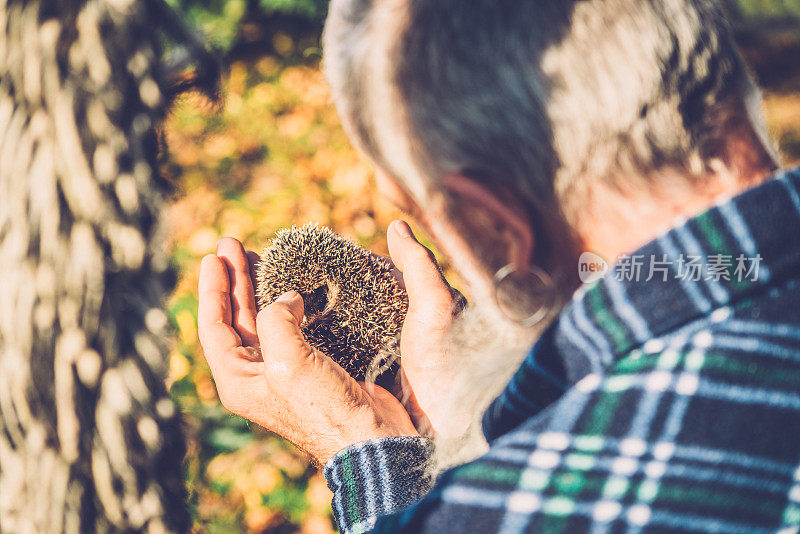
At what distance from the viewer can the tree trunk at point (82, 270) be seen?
1.66 metres

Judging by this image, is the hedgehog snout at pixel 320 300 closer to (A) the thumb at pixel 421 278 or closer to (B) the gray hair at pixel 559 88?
(A) the thumb at pixel 421 278

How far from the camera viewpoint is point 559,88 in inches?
32.6

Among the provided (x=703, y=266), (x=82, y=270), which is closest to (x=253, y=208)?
(x=82, y=270)

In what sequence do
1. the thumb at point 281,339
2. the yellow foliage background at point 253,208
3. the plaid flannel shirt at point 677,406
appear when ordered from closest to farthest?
the plaid flannel shirt at point 677,406 < the thumb at point 281,339 < the yellow foliage background at point 253,208

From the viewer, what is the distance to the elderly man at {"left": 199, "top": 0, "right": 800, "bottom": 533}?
0.76 meters

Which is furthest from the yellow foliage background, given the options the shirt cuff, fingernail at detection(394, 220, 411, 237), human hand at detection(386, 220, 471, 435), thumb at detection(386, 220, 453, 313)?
the shirt cuff

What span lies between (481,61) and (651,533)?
0.65 m

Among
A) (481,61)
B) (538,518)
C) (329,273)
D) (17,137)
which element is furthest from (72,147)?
(538,518)

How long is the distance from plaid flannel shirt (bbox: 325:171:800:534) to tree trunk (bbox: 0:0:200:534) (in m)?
1.39

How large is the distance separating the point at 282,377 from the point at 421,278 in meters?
0.45

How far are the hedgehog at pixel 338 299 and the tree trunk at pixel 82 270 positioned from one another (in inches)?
18.8

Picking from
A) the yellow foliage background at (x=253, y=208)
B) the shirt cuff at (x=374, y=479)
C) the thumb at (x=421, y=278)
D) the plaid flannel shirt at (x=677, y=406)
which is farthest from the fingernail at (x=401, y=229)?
the plaid flannel shirt at (x=677, y=406)

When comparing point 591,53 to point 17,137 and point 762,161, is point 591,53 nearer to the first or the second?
point 762,161

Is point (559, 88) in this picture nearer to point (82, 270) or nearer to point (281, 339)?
point (281, 339)
